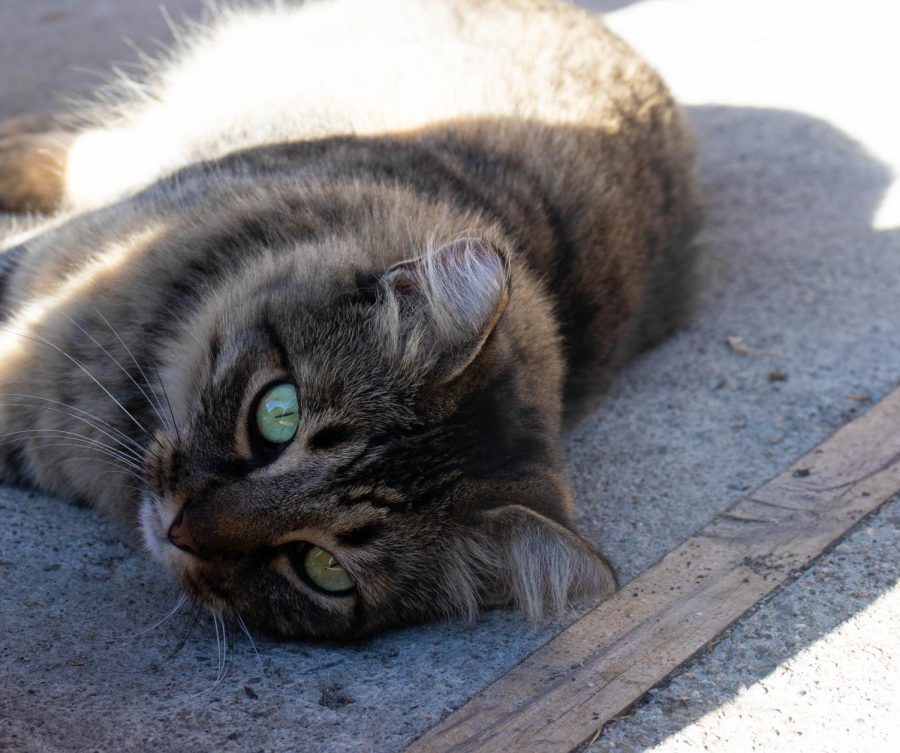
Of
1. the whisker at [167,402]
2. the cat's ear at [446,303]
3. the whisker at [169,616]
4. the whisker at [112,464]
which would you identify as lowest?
the whisker at [169,616]

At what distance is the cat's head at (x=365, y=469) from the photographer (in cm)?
210

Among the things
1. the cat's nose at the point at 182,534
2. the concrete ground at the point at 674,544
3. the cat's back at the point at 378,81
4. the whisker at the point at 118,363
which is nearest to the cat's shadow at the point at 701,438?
the concrete ground at the point at 674,544

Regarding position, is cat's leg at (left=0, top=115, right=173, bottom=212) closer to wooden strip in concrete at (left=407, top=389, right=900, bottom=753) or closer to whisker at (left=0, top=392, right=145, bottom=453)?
whisker at (left=0, top=392, right=145, bottom=453)

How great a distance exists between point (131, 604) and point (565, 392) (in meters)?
1.31

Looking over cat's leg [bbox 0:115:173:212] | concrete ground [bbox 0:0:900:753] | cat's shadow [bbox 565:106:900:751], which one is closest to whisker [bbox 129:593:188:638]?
concrete ground [bbox 0:0:900:753]

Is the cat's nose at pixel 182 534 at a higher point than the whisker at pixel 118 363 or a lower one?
lower

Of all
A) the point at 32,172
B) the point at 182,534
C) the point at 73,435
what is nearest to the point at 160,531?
the point at 182,534

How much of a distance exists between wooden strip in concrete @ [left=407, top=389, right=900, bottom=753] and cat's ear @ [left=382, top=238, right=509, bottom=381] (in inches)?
25.8

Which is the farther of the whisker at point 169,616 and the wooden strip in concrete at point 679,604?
the whisker at point 169,616

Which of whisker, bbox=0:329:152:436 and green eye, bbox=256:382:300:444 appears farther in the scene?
whisker, bbox=0:329:152:436

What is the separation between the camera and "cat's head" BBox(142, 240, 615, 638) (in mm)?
2096

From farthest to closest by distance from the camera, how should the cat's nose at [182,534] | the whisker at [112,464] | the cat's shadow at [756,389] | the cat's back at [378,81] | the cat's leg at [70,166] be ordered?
the cat's leg at [70,166], the cat's back at [378,81], the whisker at [112,464], the cat's shadow at [756,389], the cat's nose at [182,534]

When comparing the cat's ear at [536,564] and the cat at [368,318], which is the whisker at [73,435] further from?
the cat's ear at [536,564]

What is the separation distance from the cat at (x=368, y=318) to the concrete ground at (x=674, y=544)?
124 millimetres
